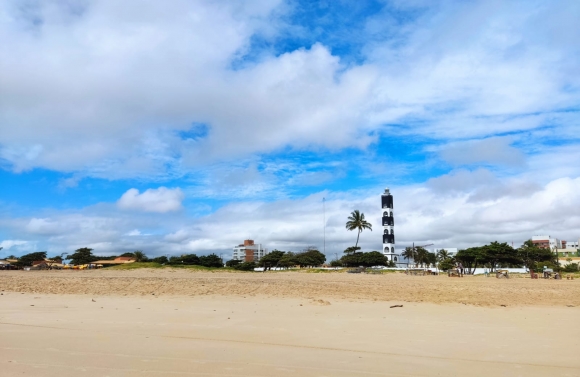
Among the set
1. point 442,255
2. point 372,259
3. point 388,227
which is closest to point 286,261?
point 372,259

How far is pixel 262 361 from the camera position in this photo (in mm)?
6898

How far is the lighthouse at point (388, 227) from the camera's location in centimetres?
15562

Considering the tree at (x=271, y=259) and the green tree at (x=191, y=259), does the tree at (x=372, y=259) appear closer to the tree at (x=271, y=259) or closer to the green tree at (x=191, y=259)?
the tree at (x=271, y=259)

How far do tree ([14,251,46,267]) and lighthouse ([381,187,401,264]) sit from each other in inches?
4097

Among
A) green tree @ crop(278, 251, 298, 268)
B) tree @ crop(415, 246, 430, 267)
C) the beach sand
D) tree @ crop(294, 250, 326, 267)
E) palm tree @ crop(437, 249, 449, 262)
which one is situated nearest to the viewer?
the beach sand

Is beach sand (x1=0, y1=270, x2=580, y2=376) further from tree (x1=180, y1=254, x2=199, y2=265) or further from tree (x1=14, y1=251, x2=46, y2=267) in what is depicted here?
tree (x1=14, y1=251, x2=46, y2=267)

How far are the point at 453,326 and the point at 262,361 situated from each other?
20.5 feet

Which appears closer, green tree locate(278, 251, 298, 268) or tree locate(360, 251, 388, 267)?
green tree locate(278, 251, 298, 268)

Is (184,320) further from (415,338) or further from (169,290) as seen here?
(169,290)

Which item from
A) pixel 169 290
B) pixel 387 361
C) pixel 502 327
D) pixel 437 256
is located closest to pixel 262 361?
pixel 387 361

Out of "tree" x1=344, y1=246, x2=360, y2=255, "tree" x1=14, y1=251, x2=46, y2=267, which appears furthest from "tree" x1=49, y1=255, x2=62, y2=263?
"tree" x1=344, y1=246, x2=360, y2=255

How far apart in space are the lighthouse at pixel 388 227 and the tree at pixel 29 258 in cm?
10406

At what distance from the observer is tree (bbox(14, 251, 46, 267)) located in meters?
103

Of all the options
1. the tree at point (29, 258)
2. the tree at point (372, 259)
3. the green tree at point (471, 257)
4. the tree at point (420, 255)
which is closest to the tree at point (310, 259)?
the tree at point (372, 259)
